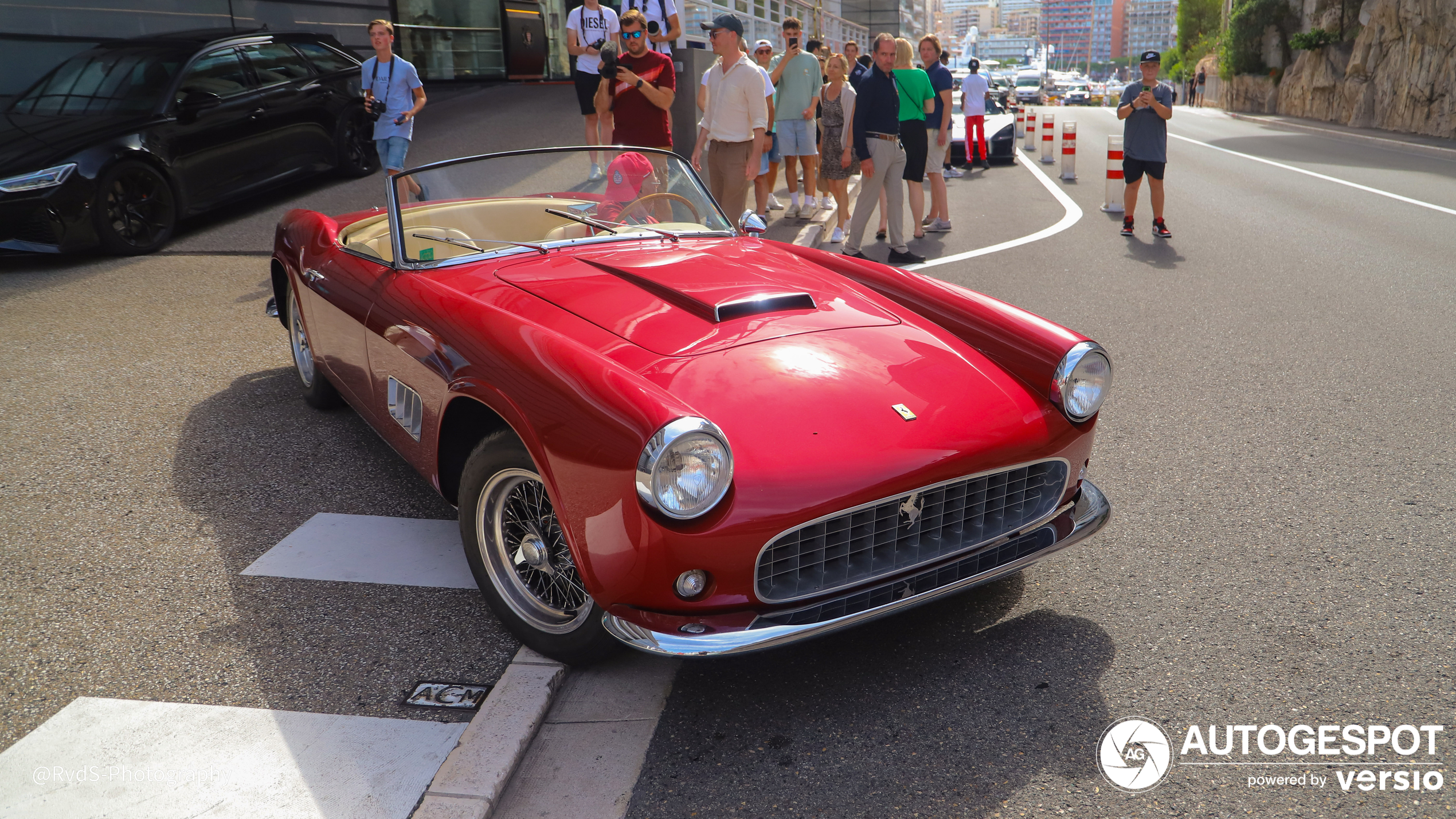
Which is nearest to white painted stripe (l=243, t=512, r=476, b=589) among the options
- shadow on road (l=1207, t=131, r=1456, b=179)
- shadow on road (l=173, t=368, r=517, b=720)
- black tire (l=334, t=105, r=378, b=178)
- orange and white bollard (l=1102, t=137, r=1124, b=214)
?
shadow on road (l=173, t=368, r=517, b=720)

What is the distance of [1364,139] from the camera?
22.9 meters

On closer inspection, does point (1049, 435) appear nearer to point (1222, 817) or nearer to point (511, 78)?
point (1222, 817)

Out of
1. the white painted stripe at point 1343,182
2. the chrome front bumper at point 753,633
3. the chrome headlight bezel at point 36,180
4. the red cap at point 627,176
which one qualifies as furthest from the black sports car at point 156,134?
the white painted stripe at point 1343,182

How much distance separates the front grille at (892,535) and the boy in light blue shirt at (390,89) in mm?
6860

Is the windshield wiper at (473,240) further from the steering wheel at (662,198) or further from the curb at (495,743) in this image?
the curb at (495,743)

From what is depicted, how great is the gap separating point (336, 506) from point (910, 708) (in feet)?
7.88

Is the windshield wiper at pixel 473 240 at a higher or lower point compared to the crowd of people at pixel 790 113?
lower

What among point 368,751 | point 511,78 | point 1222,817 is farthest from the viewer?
point 511,78

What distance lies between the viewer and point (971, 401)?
2744 millimetres

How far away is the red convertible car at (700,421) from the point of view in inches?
91.6

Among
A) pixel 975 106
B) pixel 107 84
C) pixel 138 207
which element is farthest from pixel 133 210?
pixel 975 106

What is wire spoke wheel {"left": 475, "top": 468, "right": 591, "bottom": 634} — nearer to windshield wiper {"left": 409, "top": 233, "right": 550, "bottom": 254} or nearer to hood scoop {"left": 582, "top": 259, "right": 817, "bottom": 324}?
hood scoop {"left": 582, "top": 259, "right": 817, "bottom": 324}

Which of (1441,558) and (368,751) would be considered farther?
(1441,558)

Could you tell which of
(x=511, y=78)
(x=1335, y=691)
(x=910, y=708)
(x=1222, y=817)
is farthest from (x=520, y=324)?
(x=511, y=78)
